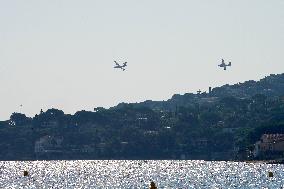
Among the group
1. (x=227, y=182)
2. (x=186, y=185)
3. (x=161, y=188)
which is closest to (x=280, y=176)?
(x=227, y=182)

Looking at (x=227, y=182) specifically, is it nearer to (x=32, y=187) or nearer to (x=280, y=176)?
(x=280, y=176)

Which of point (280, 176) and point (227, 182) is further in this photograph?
point (280, 176)

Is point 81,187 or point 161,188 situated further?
point 81,187

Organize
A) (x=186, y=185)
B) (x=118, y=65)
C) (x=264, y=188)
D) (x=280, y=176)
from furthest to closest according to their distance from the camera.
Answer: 1. (x=118, y=65)
2. (x=280, y=176)
3. (x=186, y=185)
4. (x=264, y=188)

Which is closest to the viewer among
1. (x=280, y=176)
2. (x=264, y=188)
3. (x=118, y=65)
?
(x=264, y=188)

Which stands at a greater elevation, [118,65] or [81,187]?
[118,65]

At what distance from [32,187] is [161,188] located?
86.0ft

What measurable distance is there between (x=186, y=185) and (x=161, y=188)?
37.1ft

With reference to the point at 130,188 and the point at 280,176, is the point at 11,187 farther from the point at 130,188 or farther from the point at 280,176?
the point at 280,176

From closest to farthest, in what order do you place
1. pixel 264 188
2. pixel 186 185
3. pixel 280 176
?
pixel 264 188 < pixel 186 185 < pixel 280 176

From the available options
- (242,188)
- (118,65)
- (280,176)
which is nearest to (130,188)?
(242,188)

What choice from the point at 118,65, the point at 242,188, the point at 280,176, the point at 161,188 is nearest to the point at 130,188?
the point at 161,188

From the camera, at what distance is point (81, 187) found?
149 metres

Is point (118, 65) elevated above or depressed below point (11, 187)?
above
